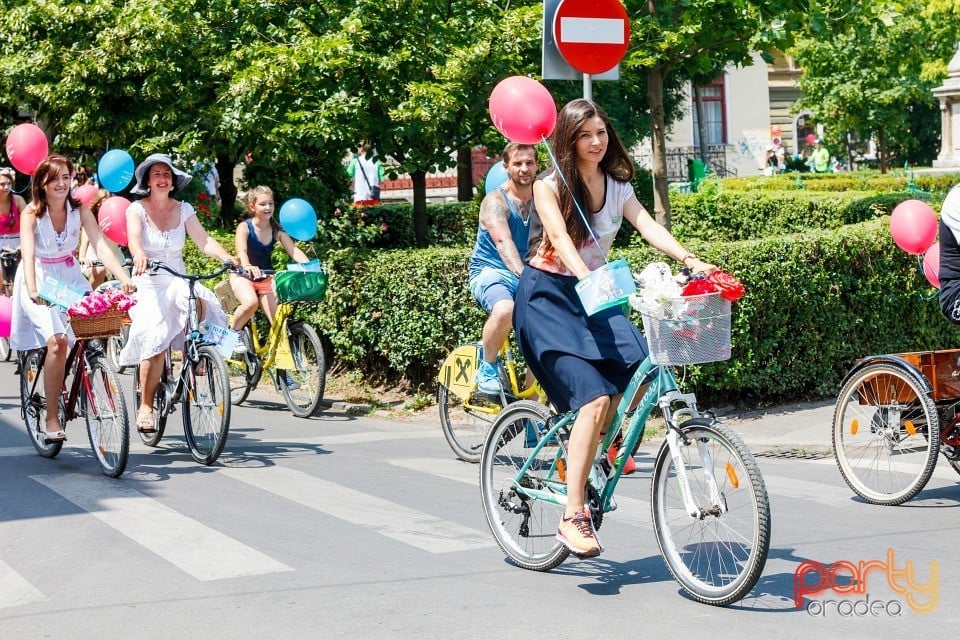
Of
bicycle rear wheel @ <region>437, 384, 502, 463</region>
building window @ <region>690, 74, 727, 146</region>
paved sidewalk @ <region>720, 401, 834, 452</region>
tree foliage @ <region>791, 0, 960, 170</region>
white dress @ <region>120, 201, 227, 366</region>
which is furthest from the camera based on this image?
building window @ <region>690, 74, 727, 146</region>

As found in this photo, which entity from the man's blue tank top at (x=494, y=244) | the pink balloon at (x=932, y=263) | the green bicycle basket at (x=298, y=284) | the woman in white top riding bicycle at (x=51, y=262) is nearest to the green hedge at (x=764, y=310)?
the green bicycle basket at (x=298, y=284)

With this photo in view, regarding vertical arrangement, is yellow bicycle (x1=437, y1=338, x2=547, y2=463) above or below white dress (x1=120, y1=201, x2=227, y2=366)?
below

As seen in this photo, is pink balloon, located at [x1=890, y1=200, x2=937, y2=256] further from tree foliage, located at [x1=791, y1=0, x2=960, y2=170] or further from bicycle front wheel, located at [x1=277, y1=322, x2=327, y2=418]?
tree foliage, located at [x1=791, y1=0, x2=960, y2=170]

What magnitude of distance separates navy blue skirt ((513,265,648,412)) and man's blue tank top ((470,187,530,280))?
2.36m

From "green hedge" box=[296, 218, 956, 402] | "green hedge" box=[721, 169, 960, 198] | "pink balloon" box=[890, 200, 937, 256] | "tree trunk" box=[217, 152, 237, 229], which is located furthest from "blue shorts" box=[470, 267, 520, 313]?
"green hedge" box=[721, 169, 960, 198]

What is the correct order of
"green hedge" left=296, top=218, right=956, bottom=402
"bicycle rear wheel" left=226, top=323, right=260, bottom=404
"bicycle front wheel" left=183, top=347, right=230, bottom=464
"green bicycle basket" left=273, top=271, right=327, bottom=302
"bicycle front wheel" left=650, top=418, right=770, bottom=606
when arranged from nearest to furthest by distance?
"bicycle front wheel" left=650, top=418, right=770, bottom=606, "bicycle front wheel" left=183, top=347, right=230, bottom=464, "green hedge" left=296, top=218, right=956, bottom=402, "green bicycle basket" left=273, top=271, right=327, bottom=302, "bicycle rear wheel" left=226, top=323, right=260, bottom=404

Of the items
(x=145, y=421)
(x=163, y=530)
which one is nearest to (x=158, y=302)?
(x=145, y=421)

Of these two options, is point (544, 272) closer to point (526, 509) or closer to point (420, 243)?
point (526, 509)

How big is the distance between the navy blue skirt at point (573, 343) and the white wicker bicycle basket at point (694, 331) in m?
0.46

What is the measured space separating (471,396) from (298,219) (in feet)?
10.1

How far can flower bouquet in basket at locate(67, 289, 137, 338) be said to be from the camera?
7684 millimetres

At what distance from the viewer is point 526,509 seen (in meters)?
5.69

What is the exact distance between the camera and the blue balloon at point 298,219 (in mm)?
10789

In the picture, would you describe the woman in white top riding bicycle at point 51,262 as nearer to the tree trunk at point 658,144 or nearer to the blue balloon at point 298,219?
the blue balloon at point 298,219
